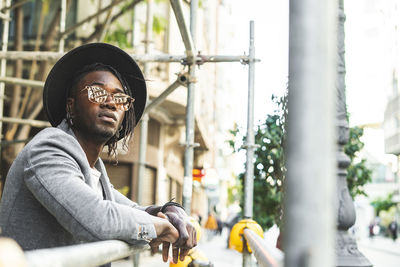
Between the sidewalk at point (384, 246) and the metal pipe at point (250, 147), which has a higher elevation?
the metal pipe at point (250, 147)

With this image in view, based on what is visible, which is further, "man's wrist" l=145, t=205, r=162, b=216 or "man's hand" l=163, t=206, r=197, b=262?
"man's wrist" l=145, t=205, r=162, b=216

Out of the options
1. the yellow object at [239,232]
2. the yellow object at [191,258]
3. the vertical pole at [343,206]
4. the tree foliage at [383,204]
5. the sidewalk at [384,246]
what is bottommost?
the tree foliage at [383,204]

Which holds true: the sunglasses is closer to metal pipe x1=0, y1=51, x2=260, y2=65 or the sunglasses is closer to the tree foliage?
metal pipe x1=0, y1=51, x2=260, y2=65

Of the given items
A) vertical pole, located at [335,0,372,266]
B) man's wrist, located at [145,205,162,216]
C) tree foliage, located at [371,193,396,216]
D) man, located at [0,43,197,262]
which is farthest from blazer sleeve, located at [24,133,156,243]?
tree foliage, located at [371,193,396,216]

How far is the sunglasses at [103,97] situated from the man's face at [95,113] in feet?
0.04

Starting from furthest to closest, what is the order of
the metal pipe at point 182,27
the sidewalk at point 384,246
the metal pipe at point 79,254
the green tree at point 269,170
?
the sidewalk at point 384,246, the green tree at point 269,170, the metal pipe at point 182,27, the metal pipe at point 79,254

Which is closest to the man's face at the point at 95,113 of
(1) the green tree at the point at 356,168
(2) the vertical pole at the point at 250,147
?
(2) the vertical pole at the point at 250,147

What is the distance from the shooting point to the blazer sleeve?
4.84 ft

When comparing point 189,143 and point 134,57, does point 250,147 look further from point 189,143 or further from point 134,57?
point 134,57

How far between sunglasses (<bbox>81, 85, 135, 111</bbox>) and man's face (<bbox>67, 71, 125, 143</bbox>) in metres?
0.01

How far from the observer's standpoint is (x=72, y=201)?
1.47m

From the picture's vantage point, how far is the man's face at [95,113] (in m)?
2.03

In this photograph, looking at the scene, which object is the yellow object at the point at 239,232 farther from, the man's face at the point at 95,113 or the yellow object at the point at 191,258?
the man's face at the point at 95,113

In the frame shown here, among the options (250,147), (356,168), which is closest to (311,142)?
(250,147)
